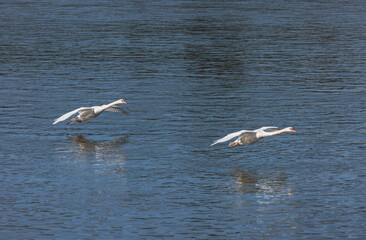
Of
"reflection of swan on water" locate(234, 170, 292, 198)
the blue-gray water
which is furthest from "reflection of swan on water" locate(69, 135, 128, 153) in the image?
"reflection of swan on water" locate(234, 170, 292, 198)

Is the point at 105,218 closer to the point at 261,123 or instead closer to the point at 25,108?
the point at 261,123

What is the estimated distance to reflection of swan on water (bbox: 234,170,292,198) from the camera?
999 inches

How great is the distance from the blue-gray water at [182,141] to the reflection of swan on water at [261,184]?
0.32 ft

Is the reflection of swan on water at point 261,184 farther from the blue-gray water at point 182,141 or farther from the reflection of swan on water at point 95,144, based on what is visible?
the reflection of swan on water at point 95,144

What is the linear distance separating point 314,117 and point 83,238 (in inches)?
769

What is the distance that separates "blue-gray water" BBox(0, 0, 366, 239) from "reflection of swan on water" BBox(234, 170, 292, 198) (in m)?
0.10

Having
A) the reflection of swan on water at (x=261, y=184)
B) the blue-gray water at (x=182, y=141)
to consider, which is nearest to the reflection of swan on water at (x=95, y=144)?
the blue-gray water at (x=182, y=141)

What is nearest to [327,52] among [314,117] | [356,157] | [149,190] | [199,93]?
[199,93]

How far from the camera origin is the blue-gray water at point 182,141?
22.8 m

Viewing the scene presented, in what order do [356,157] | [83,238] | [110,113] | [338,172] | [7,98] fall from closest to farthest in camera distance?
1. [83,238]
2. [338,172]
3. [356,157]
4. [110,113]
5. [7,98]

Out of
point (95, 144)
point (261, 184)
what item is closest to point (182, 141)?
point (95, 144)

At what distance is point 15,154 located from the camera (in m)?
30.5

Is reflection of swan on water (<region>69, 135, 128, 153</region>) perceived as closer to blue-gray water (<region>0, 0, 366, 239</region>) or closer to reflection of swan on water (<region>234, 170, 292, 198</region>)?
blue-gray water (<region>0, 0, 366, 239</region>)

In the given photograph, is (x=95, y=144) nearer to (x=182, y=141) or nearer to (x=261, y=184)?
(x=182, y=141)
